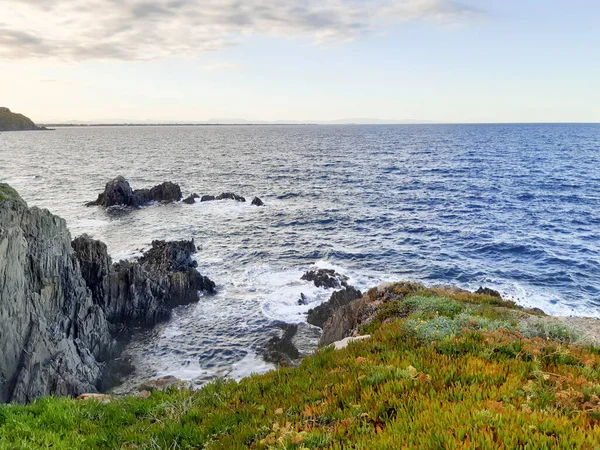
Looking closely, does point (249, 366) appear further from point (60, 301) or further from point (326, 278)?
A: point (326, 278)

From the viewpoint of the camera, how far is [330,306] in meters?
30.5

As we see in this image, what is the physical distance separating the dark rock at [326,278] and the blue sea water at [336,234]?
0.95 meters

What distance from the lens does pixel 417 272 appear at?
3703cm

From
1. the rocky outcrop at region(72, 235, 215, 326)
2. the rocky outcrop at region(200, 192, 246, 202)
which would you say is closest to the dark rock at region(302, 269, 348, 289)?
the rocky outcrop at region(72, 235, 215, 326)

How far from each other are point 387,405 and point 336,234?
42.2 m

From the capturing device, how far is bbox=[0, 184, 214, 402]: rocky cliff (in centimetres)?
1947

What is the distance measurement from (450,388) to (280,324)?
74.2 feet

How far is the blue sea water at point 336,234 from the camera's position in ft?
97.4

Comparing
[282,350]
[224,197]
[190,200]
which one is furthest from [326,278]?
[190,200]

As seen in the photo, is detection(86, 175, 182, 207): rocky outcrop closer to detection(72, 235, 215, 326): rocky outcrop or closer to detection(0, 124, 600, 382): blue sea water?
detection(0, 124, 600, 382): blue sea water

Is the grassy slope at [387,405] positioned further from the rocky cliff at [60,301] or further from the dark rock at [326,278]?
the dark rock at [326,278]

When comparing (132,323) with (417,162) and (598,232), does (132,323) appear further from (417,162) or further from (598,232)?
(417,162)

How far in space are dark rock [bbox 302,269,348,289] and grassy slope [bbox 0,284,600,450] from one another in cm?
2234

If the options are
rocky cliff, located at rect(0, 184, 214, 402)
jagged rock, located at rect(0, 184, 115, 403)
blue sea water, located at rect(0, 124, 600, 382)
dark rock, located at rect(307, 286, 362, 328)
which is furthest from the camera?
blue sea water, located at rect(0, 124, 600, 382)
